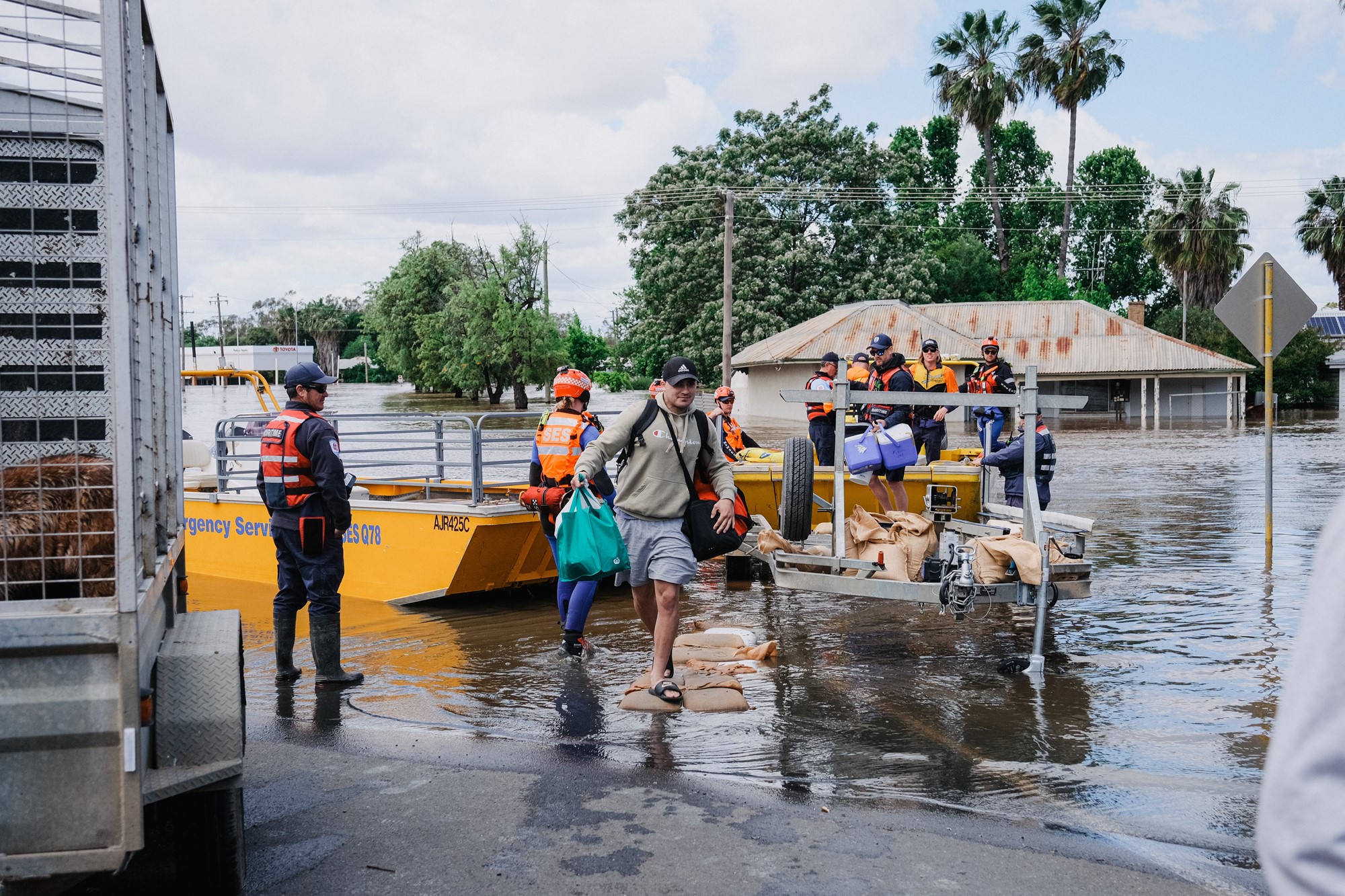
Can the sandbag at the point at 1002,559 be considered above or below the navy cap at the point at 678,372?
below

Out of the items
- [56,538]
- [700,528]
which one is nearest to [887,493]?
[700,528]

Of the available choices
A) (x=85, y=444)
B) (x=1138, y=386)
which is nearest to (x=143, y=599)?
(x=85, y=444)

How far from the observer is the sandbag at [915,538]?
7.56 m

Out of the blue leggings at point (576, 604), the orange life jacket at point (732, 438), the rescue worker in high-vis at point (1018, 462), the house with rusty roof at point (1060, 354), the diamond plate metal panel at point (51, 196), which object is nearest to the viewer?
the diamond plate metal panel at point (51, 196)

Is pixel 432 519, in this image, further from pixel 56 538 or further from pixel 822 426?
pixel 56 538

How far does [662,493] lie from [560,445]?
56.5 inches

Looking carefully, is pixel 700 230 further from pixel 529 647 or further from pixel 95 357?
pixel 95 357

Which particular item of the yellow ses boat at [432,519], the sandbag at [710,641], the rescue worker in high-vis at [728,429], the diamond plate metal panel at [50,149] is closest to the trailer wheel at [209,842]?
the diamond plate metal panel at [50,149]

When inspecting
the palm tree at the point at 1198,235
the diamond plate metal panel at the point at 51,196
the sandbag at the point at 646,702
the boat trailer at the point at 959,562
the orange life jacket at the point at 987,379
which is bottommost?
the sandbag at the point at 646,702

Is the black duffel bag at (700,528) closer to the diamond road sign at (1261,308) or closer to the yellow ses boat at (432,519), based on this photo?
the yellow ses boat at (432,519)

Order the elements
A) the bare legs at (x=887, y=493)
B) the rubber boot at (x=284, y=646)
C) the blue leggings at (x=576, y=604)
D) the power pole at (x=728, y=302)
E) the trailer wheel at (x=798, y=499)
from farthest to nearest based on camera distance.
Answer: the power pole at (x=728, y=302), the bare legs at (x=887, y=493), the trailer wheel at (x=798, y=499), the blue leggings at (x=576, y=604), the rubber boot at (x=284, y=646)

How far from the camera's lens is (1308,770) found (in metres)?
1.05

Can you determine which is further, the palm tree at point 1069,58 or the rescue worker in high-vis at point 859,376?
the palm tree at point 1069,58

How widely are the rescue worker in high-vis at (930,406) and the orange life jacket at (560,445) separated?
3.90m
